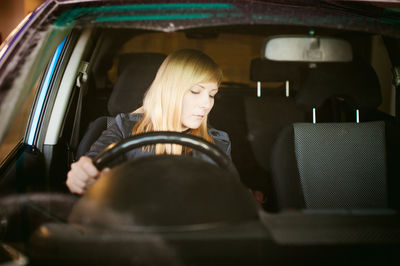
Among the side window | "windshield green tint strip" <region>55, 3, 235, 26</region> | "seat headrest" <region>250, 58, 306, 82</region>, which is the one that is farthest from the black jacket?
"windshield green tint strip" <region>55, 3, 235, 26</region>

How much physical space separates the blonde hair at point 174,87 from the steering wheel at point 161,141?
0.76 metres

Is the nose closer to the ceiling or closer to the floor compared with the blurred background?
closer to the floor

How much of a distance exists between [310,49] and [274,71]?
1.10 m

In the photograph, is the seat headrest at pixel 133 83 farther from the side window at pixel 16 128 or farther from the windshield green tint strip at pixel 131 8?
the windshield green tint strip at pixel 131 8

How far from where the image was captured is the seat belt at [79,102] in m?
2.45

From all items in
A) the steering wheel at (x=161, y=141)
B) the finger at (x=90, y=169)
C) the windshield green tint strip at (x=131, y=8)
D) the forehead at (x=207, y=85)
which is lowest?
the finger at (x=90, y=169)

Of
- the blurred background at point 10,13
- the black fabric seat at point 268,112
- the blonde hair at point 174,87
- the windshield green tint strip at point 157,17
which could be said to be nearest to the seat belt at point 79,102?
the blonde hair at point 174,87

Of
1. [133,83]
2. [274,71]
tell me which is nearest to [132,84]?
[133,83]

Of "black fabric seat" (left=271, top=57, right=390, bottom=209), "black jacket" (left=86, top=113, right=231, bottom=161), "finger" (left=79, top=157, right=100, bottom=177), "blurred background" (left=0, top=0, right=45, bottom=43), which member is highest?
"blurred background" (left=0, top=0, right=45, bottom=43)

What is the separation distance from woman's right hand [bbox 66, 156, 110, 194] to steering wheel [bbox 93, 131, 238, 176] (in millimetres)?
22

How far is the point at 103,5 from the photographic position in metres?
1.27

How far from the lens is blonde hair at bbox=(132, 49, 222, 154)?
2080 mm

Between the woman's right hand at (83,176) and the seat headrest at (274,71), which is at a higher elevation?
the seat headrest at (274,71)

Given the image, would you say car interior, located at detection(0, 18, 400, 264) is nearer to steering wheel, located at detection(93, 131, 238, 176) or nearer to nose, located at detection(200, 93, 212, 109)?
steering wheel, located at detection(93, 131, 238, 176)
